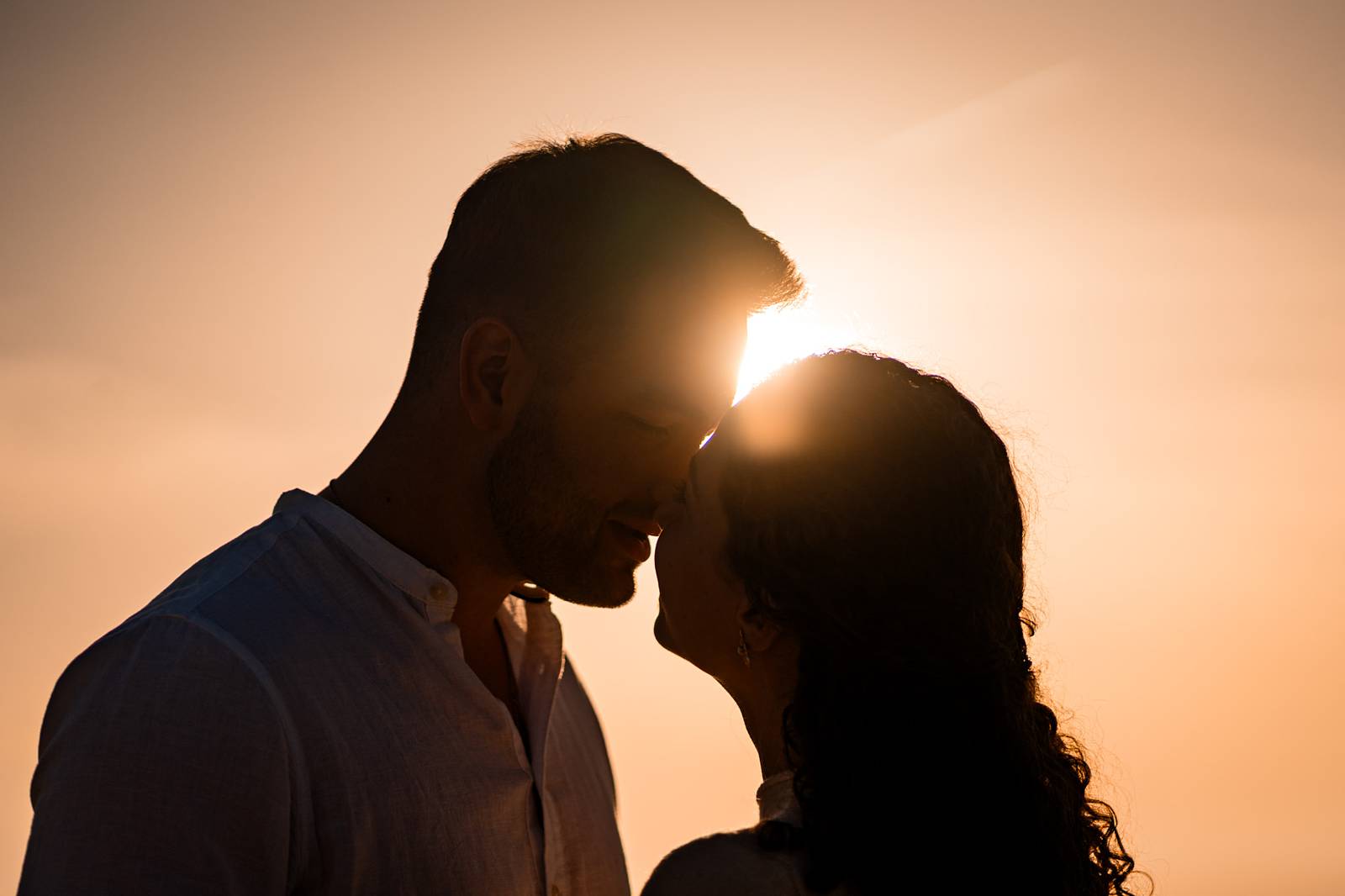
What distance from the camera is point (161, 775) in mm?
2225

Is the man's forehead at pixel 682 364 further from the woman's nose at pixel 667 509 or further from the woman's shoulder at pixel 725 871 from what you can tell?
the woman's shoulder at pixel 725 871

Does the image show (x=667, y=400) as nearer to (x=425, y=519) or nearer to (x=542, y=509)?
(x=542, y=509)

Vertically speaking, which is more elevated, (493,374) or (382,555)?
(493,374)

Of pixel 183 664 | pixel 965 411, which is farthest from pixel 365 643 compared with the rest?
pixel 965 411

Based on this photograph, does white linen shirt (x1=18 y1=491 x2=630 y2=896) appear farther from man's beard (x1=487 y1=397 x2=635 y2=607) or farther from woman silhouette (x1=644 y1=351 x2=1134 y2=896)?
woman silhouette (x1=644 y1=351 x2=1134 y2=896)

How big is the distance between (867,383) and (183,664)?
151 cm

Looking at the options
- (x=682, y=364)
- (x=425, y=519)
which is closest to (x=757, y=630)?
(x=425, y=519)

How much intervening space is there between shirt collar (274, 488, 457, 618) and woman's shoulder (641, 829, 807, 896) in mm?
1025

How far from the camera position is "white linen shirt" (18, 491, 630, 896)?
220cm

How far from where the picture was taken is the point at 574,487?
10.8 feet

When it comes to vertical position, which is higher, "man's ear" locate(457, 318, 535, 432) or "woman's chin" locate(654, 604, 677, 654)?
"man's ear" locate(457, 318, 535, 432)

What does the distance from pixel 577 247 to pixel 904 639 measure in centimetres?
163

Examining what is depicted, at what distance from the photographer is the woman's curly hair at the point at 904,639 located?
2.14 m

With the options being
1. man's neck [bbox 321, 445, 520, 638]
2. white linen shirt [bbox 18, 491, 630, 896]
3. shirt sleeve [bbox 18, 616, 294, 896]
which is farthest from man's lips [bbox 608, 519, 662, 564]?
shirt sleeve [bbox 18, 616, 294, 896]
